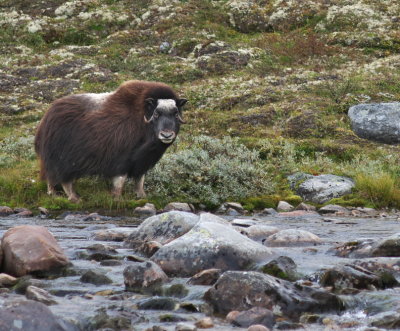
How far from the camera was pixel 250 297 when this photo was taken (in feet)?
19.6

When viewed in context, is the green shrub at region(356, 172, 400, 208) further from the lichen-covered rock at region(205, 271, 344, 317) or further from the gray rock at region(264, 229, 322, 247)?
the lichen-covered rock at region(205, 271, 344, 317)

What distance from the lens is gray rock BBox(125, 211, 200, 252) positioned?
30.0 feet

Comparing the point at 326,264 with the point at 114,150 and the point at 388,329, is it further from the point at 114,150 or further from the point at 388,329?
the point at 114,150

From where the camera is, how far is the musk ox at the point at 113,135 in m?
14.1

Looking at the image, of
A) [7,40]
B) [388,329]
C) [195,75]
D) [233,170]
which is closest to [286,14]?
[195,75]

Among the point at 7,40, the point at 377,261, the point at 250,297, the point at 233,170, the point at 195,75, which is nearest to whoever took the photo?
the point at 250,297

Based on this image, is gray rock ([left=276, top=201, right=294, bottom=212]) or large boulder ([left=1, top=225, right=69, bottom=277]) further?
gray rock ([left=276, top=201, right=294, bottom=212])

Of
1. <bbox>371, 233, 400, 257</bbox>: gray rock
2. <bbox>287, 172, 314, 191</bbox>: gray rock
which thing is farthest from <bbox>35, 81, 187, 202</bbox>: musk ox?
<bbox>371, 233, 400, 257</bbox>: gray rock

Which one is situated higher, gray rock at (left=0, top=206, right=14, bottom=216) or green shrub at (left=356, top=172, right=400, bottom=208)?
gray rock at (left=0, top=206, right=14, bottom=216)

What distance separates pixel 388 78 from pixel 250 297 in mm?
22683

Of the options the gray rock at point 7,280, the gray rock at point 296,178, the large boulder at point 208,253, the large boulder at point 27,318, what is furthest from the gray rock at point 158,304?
the gray rock at point 296,178

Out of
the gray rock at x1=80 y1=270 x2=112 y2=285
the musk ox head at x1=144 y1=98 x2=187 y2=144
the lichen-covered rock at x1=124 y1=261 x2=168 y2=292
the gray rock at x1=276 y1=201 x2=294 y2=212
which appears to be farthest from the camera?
the gray rock at x1=276 y1=201 x2=294 y2=212

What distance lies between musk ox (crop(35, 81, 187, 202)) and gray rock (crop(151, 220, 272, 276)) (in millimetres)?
6086

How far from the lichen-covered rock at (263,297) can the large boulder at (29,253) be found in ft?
7.45
